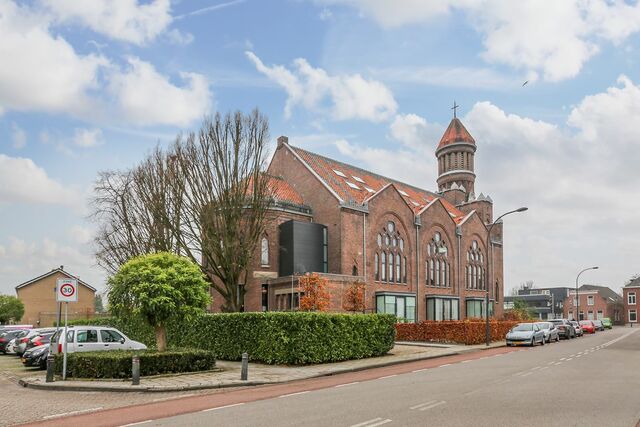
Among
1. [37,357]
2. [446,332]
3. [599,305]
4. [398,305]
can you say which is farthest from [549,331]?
[599,305]

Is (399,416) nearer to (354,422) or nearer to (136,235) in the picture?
(354,422)

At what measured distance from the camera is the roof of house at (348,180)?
141 feet

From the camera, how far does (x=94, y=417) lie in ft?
36.2

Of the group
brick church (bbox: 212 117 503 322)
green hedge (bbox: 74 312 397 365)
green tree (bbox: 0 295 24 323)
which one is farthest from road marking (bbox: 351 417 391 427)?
green tree (bbox: 0 295 24 323)

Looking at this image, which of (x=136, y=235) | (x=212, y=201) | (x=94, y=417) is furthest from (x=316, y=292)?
(x=94, y=417)

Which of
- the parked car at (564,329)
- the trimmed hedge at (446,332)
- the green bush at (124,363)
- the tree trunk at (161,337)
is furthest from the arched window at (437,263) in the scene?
the green bush at (124,363)

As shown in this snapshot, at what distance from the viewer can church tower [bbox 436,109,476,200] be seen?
6781 centimetres

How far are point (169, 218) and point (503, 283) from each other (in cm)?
4426

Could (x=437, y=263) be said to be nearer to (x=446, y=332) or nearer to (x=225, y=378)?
(x=446, y=332)

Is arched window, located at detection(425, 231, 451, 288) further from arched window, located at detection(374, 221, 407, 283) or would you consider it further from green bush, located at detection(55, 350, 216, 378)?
green bush, located at detection(55, 350, 216, 378)

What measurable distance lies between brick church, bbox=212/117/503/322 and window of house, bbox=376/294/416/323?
81 mm

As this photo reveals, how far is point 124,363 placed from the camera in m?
16.7

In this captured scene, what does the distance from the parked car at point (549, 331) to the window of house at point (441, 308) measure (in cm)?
1116

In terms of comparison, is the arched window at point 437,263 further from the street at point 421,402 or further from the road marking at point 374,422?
the road marking at point 374,422
